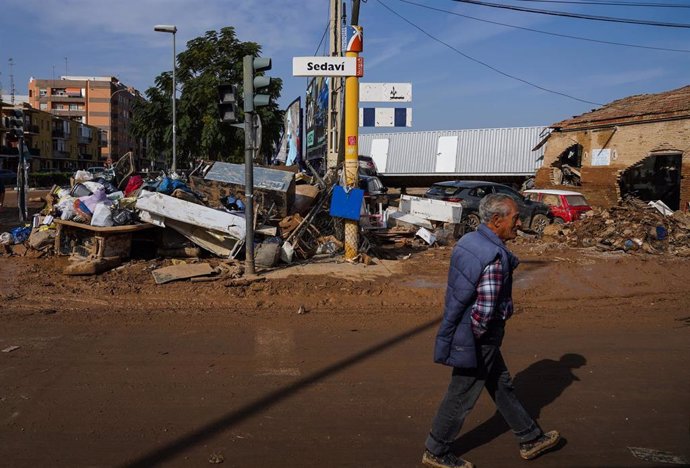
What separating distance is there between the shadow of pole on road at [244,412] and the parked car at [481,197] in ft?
37.9

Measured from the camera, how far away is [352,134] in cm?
1096

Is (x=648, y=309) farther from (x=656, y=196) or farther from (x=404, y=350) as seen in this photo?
(x=656, y=196)

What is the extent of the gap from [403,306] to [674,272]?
6.41m

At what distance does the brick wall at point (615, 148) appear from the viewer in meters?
21.2

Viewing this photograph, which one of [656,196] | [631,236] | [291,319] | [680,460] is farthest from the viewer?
[656,196]

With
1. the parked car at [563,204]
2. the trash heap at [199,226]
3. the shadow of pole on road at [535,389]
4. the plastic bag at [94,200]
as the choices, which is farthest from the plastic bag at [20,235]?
the parked car at [563,204]

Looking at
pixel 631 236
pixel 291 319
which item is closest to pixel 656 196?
pixel 631 236

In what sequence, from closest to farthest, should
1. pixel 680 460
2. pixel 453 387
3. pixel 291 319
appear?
pixel 453 387 < pixel 680 460 < pixel 291 319

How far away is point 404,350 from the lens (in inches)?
250

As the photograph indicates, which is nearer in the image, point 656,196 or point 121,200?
point 121,200

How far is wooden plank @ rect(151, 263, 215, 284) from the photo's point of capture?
905 centimetres

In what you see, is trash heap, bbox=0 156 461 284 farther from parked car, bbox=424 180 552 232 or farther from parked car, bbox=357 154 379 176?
parked car, bbox=357 154 379 176

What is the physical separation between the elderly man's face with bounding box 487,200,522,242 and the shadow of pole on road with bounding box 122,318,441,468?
7.79ft

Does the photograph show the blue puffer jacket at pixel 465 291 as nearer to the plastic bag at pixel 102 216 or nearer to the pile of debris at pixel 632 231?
the plastic bag at pixel 102 216
